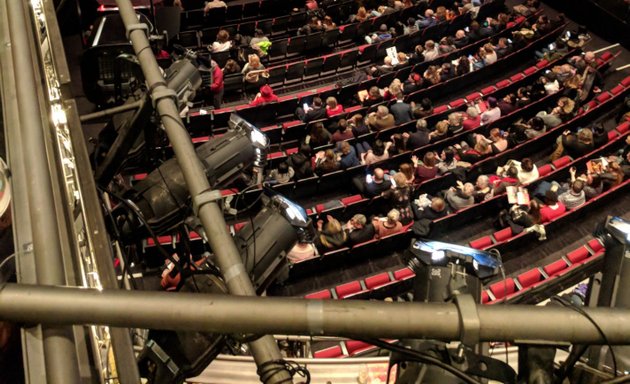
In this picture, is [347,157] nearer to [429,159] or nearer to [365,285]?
[429,159]

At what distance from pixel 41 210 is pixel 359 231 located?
4.90 metres

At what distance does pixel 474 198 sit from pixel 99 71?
4784mm

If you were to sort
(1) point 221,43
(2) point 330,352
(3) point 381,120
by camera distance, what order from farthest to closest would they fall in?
(1) point 221,43 < (3) point 381,120 < (2) point 330,352

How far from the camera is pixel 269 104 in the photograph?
753 cm

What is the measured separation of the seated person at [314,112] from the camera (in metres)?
7.39

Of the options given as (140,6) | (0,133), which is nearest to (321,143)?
(140,6)

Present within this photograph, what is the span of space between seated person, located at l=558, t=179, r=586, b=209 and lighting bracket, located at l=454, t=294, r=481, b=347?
20.0ft

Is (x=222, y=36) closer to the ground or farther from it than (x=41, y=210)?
farther from it

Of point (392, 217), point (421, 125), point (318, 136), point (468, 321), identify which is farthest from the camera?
point (421, 125)

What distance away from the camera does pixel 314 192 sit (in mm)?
6973

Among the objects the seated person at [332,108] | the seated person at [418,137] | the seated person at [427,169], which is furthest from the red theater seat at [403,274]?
the seated person at [332,108]

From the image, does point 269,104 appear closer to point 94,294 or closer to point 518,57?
point 518,57

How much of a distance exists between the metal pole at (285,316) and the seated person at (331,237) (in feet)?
16.2

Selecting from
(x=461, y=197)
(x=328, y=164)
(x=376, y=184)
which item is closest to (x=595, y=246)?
(x=461, y=197)
